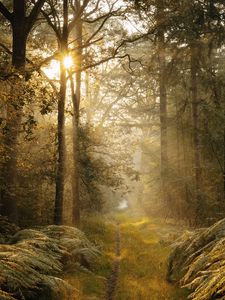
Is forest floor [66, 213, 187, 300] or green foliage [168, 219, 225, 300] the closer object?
green foliage [168, 219, 225, 300]

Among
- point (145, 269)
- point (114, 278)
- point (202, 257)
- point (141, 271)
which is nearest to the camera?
point (202, 257)

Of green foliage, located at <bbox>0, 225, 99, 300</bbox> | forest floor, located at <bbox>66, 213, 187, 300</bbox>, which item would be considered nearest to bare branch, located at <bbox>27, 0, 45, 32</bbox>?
green foliage, located at <bbox>0, 225, 99, 300</bbox>

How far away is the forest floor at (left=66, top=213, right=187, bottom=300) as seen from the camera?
10191 millimetres

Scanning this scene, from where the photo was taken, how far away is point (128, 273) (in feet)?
41.4

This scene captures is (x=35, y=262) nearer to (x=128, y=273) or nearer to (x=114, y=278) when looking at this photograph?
(x=114, y=278)

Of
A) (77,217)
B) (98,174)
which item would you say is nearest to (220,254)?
(77,217)

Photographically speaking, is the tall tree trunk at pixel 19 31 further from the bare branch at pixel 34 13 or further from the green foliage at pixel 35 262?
the green foliage at pixel 35 262

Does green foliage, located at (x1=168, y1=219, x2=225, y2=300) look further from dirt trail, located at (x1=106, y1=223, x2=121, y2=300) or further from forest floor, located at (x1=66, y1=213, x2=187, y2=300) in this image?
dirt trail, located at (x1=106, y1=223, x2=121, y2=300)

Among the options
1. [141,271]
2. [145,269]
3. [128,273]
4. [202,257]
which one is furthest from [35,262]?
[145,269]

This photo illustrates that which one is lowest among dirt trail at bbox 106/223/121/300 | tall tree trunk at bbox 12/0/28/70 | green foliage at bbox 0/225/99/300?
dirt trail at bbox 106/223/121/300

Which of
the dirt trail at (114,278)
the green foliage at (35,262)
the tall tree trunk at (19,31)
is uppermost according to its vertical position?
the tall tree trunk at (19,31)

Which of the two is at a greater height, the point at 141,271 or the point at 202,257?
the point at 202,257

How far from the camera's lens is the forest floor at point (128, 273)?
10.2 meters

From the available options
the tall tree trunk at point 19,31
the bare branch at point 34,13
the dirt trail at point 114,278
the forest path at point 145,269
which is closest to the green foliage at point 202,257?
the forest path at point 145,269
